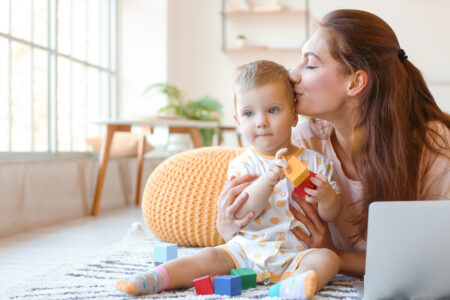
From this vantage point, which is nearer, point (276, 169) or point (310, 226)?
point (276, 169)

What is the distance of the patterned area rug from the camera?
1354 millimetres

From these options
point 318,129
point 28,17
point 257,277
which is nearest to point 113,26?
point 28,17

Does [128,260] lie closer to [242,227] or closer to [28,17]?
[242,227]

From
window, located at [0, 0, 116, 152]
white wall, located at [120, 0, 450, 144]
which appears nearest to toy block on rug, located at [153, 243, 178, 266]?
window, located at [0, 0, 116, 152]

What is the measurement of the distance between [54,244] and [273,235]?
4.19 feet

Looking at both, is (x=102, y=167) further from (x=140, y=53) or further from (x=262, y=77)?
(x=262, y=77)

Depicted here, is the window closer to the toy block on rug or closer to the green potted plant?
the green potted plant

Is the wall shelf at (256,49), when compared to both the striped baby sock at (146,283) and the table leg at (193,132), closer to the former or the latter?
the table leg at (193,132)

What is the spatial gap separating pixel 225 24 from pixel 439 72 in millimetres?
2237

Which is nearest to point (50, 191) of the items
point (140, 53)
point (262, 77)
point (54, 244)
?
point (54, 244)

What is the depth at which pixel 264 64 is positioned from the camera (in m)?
1.48

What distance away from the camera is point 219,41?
5910mm

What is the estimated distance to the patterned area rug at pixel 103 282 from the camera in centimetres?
135

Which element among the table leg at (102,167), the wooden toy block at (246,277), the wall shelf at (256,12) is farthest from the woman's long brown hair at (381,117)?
the wall shelf at (256,12)
